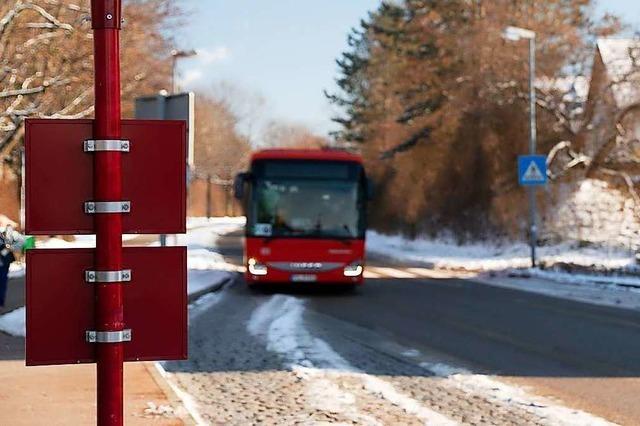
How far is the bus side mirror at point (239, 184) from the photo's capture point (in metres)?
19.3

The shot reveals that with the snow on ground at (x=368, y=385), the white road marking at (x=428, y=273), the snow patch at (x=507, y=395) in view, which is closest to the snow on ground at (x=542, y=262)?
the white road marking at (x=428, y=273)

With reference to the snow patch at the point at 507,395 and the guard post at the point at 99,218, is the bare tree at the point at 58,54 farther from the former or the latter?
the guard post at the point at 99,218

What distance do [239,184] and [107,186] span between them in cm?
1579

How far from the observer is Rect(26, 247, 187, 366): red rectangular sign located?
3.76 metres

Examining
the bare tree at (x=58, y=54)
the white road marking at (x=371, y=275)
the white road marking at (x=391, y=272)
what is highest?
the bare tree at (x=58, y=54)

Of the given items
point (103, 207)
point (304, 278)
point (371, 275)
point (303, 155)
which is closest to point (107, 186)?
point (103, 207)

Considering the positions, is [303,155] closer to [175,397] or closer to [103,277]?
[175,397]

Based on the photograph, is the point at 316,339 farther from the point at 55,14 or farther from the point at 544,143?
the point at 544,143

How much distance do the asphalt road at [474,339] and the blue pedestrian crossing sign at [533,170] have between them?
6.64 meters

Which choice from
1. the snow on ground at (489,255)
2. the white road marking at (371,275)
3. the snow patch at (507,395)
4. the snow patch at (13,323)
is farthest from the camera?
the snow on ground at (489,255)

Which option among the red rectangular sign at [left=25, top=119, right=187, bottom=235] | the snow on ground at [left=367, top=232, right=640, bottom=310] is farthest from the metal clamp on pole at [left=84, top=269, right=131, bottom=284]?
the snow on ground at [left=367, top=232, right=640, bottom=310]

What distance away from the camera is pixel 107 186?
3.72 meters

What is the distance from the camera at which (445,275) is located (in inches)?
1129

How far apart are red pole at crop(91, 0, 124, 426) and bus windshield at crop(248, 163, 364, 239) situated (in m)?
15.5
